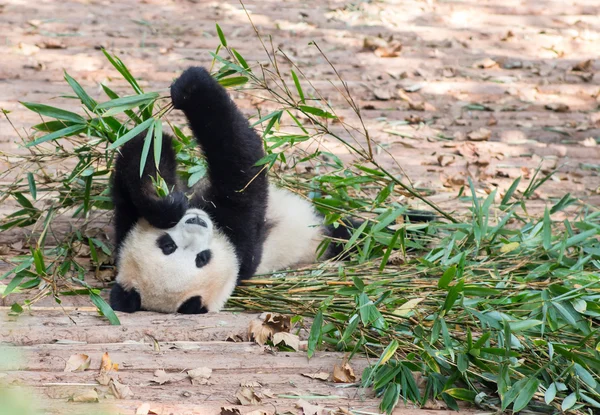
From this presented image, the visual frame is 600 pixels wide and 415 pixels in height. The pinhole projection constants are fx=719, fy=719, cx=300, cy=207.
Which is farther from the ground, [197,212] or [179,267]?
[197,212]

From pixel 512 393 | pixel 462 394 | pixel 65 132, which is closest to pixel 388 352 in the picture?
pixel 462 394

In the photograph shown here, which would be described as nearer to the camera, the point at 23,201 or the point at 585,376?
A: the point at 585,376

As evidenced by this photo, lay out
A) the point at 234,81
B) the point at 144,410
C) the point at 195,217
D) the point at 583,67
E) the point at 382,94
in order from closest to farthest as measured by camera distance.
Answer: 1. the point at 144,410
2. the point at 195,217
3. the point at 234,81
4. the point at 382,94
5. the point at 583,67

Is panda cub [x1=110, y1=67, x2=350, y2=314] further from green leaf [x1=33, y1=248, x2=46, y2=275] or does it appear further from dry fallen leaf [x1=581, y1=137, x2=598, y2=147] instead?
dry fallen leaf [x1=581, y1=137, x2=598, y2=147]

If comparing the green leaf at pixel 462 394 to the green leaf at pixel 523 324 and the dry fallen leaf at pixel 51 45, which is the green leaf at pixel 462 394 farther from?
the dry fallen leaf at pixel 51 45

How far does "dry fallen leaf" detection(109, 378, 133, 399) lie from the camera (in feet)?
6.70

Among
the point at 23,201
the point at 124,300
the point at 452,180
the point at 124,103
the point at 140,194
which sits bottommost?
the point at 452,180

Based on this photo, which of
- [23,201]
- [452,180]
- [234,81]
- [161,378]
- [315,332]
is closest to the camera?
[161,378]

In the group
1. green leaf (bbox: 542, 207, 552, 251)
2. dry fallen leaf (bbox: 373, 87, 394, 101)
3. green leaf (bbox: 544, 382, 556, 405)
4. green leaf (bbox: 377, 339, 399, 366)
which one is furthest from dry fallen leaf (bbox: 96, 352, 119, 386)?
dry fallen leaf (bbox: 373, 87, 394, 101)

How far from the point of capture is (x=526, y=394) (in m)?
2.12

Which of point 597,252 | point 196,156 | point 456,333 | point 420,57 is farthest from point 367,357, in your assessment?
point 420,57

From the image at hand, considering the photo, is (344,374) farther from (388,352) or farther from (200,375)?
(200,375)

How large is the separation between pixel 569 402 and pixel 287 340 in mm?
915

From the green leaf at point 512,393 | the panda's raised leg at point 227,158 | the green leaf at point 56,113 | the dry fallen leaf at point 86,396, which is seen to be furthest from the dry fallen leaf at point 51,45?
the green leaf at point 512,393
